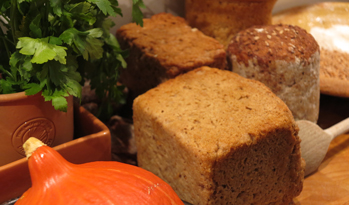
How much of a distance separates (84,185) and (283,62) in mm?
811

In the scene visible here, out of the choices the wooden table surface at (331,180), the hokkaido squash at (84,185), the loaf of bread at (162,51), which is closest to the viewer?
the hokkaido squash at (84,185)

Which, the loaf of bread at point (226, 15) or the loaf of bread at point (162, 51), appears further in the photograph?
the loaf of bread at point (226, 15)

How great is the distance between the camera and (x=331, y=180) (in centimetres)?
113

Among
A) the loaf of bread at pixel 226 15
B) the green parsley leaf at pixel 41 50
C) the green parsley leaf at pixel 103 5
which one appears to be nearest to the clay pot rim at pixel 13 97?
the green parsley leaf at pixel 41 50

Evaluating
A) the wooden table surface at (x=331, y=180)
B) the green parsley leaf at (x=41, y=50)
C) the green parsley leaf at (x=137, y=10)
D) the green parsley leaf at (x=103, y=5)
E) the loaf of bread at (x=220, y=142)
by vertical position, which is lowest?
the wooden table surface at (x=331, y=180)

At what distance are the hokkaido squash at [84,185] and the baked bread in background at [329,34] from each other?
100cm

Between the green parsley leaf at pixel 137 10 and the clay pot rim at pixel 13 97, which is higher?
the green parsley leaf at pixel 137 10

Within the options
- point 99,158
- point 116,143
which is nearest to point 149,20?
point 116,143

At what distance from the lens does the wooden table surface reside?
1044 millimetres

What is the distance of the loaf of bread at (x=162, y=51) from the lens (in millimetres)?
1161

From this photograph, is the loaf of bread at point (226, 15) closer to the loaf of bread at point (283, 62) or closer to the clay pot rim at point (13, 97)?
the loaf of bread at point (283, 62)

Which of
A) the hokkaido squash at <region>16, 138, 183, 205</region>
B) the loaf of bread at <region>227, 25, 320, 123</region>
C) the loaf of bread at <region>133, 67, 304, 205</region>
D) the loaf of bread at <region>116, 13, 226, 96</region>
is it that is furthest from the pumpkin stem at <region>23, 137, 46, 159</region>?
the loaf of bread at <region>227, 25, 320, 123</region>

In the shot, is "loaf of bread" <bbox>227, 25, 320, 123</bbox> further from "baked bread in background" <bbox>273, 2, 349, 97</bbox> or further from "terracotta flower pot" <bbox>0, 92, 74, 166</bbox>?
"terracotta flower pot" <bbox>0, 92, 74, 166</bbox>

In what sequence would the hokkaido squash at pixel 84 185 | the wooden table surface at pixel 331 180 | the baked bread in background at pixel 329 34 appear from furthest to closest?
the baked bread in background at pixel 329 34 < the wooden table surface at pixel 331 180 < the hokkaido squash at pixel 84 185
